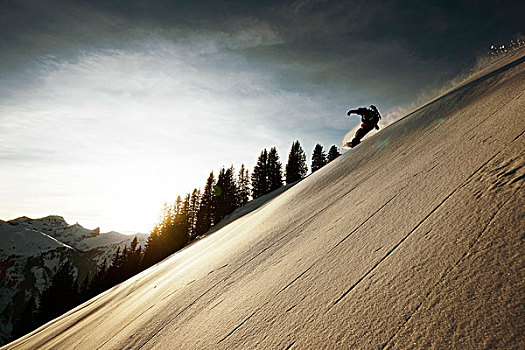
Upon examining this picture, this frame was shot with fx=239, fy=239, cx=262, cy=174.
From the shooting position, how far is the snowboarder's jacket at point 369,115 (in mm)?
9328

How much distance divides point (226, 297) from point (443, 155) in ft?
8.53

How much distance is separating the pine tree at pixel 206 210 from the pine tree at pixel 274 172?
40.5 ft

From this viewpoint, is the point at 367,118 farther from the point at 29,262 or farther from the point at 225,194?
the point at 29,262

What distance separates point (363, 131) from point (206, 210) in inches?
1659

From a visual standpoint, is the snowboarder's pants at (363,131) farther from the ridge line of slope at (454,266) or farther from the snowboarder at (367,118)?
the ridge line of slope at (454,266)

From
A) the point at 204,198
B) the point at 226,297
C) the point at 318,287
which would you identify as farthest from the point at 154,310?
the point at 204,198

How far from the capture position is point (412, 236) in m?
1.56

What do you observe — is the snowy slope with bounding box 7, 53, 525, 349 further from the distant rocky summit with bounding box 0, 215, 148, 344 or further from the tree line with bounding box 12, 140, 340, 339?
the distant rocky summit with bounding box 0, 215, 148, 344

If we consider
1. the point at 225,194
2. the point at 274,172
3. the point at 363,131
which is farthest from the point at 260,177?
the point at 363,131

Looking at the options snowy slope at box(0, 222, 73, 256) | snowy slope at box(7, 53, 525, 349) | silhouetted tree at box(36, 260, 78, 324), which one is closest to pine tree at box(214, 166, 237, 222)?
silhouetted tree at box(36, 260, 78, 324)

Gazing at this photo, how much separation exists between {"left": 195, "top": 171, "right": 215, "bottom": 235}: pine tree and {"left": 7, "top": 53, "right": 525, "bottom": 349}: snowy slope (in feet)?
147

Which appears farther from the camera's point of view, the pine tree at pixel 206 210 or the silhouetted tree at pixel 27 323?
the pine tree at pixel 206 210

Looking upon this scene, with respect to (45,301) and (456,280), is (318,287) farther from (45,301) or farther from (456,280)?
(45,301)

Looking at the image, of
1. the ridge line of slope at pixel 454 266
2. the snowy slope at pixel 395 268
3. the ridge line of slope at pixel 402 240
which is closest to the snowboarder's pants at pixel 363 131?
the snowy slope at pixel 395 268
